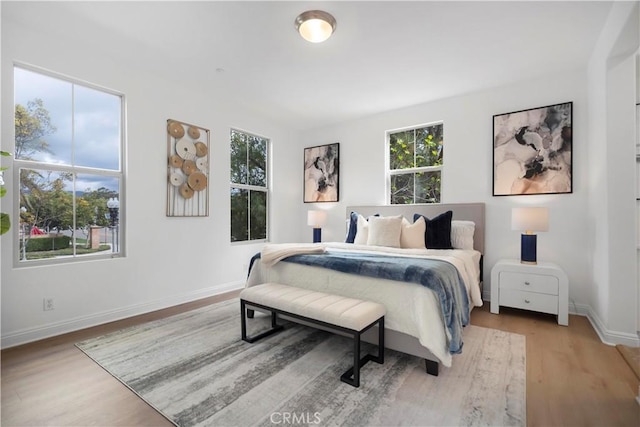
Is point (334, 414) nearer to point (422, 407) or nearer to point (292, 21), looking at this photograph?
point (422, 407)

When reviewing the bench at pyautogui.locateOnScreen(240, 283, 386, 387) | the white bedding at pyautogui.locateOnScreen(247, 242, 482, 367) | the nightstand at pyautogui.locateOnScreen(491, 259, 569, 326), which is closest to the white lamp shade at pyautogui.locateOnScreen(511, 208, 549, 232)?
the nightstand at pyautogui.locateOnScreen(491, 259, 569, 326)

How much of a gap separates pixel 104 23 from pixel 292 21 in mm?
1563

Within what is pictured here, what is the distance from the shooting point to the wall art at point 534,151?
3.24m

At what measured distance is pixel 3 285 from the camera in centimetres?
→ 236

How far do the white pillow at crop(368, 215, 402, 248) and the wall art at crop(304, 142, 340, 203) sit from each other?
146 cm

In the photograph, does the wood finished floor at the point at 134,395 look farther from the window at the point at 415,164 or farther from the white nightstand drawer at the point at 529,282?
the window at the point at 415,164

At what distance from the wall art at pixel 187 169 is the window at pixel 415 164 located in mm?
2703

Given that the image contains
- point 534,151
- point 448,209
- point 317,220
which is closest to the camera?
point 534,151

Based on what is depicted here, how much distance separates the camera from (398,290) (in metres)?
2.11

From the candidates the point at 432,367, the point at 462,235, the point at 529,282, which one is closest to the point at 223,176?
the point at 462,235

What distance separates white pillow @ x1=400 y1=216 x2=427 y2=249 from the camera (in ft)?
11.4

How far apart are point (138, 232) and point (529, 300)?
4164mm

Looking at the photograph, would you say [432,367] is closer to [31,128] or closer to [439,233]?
[439,233]

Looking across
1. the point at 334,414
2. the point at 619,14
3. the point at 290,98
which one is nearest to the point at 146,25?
the point at 290,98
